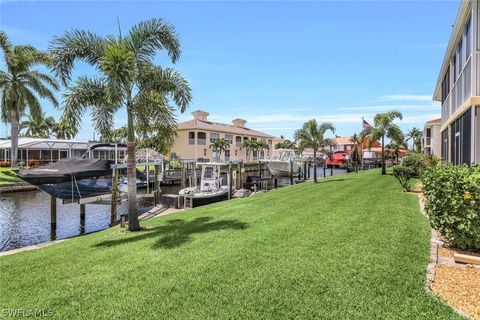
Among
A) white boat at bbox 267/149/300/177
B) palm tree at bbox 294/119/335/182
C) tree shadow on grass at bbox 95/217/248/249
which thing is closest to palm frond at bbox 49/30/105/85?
tree shadow on grass at bbox 95/217/248/249

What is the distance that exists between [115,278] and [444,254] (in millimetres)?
6293

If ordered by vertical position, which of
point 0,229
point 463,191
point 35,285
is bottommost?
point 0,229

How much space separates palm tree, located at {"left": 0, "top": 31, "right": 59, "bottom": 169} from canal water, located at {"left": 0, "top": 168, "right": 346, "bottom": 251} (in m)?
11.3

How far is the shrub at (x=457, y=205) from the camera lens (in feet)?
21.1

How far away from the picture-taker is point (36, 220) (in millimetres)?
18984

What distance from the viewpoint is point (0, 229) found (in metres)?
16.8

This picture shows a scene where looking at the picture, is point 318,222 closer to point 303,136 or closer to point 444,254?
point 444,254

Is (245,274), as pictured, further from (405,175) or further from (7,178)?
(7,178)

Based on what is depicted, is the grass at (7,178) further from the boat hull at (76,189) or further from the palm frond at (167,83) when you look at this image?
the palm frond at (167,83)

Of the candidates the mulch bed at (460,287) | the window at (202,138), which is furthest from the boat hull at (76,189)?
the window at (202,138)

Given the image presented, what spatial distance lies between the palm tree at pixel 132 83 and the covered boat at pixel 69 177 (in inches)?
231

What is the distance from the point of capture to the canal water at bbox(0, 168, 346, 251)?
50.5 feet

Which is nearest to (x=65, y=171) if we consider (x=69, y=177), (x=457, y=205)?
(x=69, y=177)

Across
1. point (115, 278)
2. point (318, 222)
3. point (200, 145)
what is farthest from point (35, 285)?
point (200, 145)
